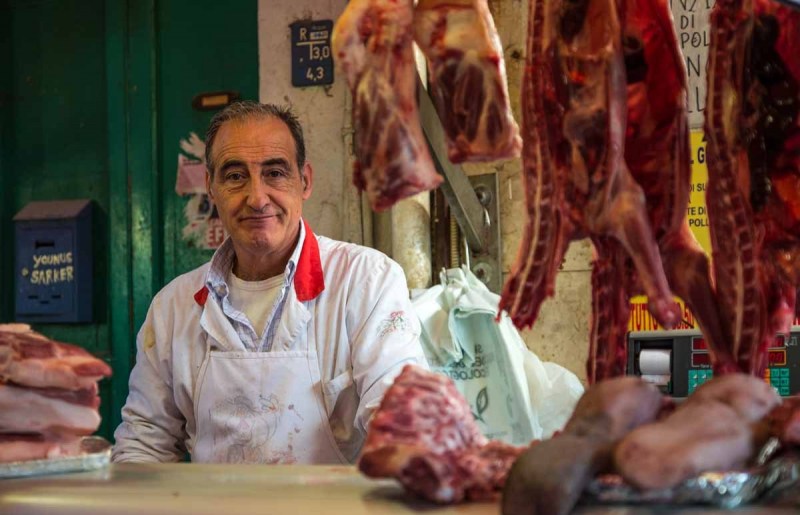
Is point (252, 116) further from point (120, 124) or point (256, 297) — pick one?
point (120, 124)

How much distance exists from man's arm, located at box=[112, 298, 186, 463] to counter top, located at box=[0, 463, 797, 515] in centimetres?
151

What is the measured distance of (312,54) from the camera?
14.8 feet

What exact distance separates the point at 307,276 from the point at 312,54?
61.3 inches

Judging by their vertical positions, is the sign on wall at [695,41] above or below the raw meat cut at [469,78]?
above

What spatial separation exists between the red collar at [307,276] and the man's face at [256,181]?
0.32 feet

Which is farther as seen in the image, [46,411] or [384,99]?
[46,411]

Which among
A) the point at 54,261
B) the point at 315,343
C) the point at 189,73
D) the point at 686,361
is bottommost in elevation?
the point at 686,361

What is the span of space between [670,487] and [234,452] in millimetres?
2150

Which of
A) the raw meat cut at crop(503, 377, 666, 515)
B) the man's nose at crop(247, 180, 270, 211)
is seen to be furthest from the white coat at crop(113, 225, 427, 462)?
the raw meat cut at crop(503, 377, 666, 515)

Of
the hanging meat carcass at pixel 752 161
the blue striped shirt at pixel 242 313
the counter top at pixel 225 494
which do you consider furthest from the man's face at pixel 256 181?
the hanging meat carcass at pixel 752 161

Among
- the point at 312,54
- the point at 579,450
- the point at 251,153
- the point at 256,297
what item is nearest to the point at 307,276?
the point at 256,297

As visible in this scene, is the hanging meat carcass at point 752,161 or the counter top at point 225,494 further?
the hanging meat carcass at point 752,161

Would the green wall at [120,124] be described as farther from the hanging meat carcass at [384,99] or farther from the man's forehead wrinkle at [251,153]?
the hanging meat carcass at [384,99]

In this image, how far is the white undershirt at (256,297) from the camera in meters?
3.39
